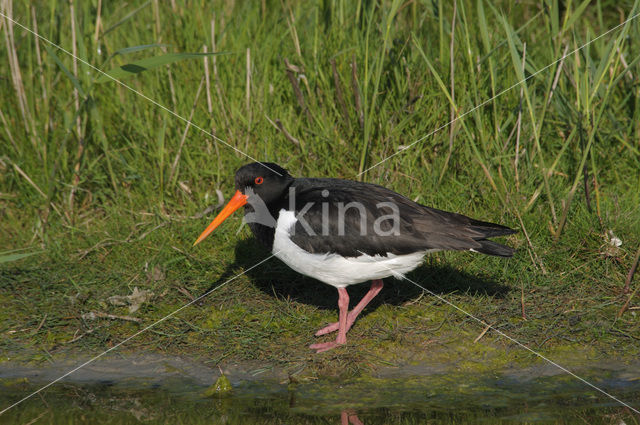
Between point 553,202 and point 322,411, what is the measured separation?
2.31 m

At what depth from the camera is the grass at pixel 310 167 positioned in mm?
4160

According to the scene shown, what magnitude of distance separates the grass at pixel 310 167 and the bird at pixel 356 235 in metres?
0.42

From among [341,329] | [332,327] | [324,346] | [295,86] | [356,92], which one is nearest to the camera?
[324,346]

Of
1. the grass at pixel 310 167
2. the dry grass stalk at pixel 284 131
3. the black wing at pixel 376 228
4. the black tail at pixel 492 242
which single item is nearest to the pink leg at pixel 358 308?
the grass at pixel 310 167

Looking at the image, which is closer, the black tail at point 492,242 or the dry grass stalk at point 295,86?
the black tail at point 492,242

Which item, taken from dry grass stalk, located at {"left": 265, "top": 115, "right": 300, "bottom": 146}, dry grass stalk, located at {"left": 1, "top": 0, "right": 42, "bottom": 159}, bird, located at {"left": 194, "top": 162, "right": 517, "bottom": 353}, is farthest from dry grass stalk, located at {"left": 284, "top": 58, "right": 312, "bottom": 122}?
dry grass stalk, located at {"left": 1, "top": 0, "right": 42, "bottom": 159}

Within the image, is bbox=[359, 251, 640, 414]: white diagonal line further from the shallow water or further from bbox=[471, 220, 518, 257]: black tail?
bbox=[471, 220, 518, 257]: black tail

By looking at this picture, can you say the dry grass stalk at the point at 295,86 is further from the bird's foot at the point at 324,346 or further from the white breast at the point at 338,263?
the bird's foot at the point at 324,346

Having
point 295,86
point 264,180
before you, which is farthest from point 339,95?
point 264,180

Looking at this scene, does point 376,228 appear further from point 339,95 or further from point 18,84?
point 18,84

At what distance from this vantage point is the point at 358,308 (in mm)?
4215

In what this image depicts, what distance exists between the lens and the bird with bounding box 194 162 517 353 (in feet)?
12.8

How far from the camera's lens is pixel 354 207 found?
3.98 meters

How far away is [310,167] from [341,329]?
62.1 inches
